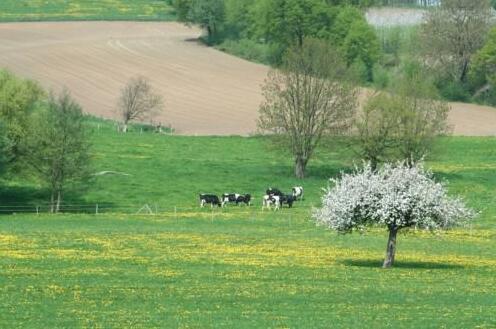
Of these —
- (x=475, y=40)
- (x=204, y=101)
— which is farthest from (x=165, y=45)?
(x=475, y=40)

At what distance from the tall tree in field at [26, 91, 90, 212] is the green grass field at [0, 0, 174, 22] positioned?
9483 centimetres

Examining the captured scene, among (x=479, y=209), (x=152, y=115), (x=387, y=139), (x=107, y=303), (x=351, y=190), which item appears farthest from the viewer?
(x=152, y=115)

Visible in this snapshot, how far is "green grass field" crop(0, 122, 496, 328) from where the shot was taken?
3875cm

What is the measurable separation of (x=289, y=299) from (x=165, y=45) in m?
128

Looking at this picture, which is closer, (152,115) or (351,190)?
(351,190)

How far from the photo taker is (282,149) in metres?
100

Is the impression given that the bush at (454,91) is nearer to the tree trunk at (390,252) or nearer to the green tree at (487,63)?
the green tree at (487,63)

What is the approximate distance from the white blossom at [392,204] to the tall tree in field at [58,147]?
31554 mm

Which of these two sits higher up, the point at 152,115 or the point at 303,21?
the point at 303,21

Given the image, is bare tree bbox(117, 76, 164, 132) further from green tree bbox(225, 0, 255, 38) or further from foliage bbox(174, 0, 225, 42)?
green tree bbox(225, 0, 255, 38)

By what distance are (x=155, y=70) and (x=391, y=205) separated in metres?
101

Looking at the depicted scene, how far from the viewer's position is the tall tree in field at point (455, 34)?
146250mm

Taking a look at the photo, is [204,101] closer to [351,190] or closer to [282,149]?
[282,149]

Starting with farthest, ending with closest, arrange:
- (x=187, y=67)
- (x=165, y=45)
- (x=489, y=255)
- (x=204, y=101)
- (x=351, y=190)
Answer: (x=165, y=45) < (x=187, y=67) < (x=204, y=101) < (x=489, y=255) < (x=351, y=190)
